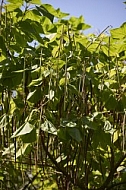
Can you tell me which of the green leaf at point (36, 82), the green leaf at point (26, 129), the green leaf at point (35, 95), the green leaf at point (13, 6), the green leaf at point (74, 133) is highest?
the green leaf at point (13, 6)

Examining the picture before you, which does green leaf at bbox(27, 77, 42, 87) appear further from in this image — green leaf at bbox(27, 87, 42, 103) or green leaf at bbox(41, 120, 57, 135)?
green leaf at bbox(41, 120, 57, 135)

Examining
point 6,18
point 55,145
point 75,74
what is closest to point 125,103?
point 75,74

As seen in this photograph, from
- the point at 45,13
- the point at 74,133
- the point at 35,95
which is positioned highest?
the point at 45,13

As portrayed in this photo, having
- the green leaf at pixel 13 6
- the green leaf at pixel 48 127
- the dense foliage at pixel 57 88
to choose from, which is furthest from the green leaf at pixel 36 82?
the green leaf at pixel 13 6

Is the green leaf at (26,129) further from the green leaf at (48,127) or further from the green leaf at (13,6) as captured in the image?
the green leaf at (13,6)

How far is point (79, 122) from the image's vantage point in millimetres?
1321

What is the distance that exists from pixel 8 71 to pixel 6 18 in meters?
0.22

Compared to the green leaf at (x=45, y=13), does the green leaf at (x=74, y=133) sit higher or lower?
lower

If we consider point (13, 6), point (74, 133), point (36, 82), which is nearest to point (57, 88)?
point (36, 82)

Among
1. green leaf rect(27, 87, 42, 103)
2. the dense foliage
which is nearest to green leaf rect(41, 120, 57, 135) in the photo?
the dense foliage

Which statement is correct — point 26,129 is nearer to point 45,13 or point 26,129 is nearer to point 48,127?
point 48,127

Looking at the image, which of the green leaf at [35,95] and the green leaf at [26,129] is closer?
the green leaf at [26,129]

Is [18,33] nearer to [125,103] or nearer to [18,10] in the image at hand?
[18,10]

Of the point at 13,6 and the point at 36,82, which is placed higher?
the point at 13,6
